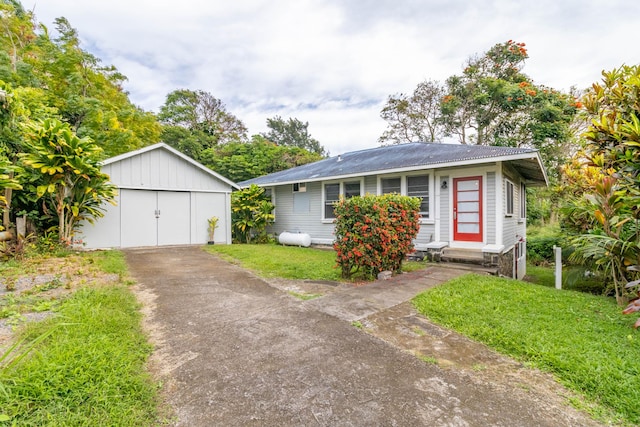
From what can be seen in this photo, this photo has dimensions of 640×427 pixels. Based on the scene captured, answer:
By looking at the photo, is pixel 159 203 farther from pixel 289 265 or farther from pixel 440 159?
pixel 440 159

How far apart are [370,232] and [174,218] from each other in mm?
7986

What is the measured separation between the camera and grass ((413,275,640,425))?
1.97 m

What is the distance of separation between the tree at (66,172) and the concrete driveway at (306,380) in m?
5.56

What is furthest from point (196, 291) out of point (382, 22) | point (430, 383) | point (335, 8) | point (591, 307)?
point (382, 22)

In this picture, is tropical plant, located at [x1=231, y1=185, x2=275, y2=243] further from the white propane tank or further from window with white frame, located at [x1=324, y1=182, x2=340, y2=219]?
window with white frame, located at [x1=324, y1=182, x2=340, y2=219]

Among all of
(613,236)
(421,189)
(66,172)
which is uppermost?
(66,172)

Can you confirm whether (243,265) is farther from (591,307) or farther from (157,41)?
(157,41)

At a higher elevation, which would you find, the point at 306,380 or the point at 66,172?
the point at 66,172

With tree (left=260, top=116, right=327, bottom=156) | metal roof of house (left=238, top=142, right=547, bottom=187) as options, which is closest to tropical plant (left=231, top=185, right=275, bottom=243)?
metal roof of house (left=238, top=142, right=547, bottom=187)

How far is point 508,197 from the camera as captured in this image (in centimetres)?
754

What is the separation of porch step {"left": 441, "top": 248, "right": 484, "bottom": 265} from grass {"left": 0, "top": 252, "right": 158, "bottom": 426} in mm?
6286

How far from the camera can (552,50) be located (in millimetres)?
12172

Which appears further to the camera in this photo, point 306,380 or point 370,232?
point 370,232

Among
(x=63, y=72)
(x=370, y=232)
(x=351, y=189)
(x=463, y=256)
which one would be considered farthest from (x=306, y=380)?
(x=63, y=72)
